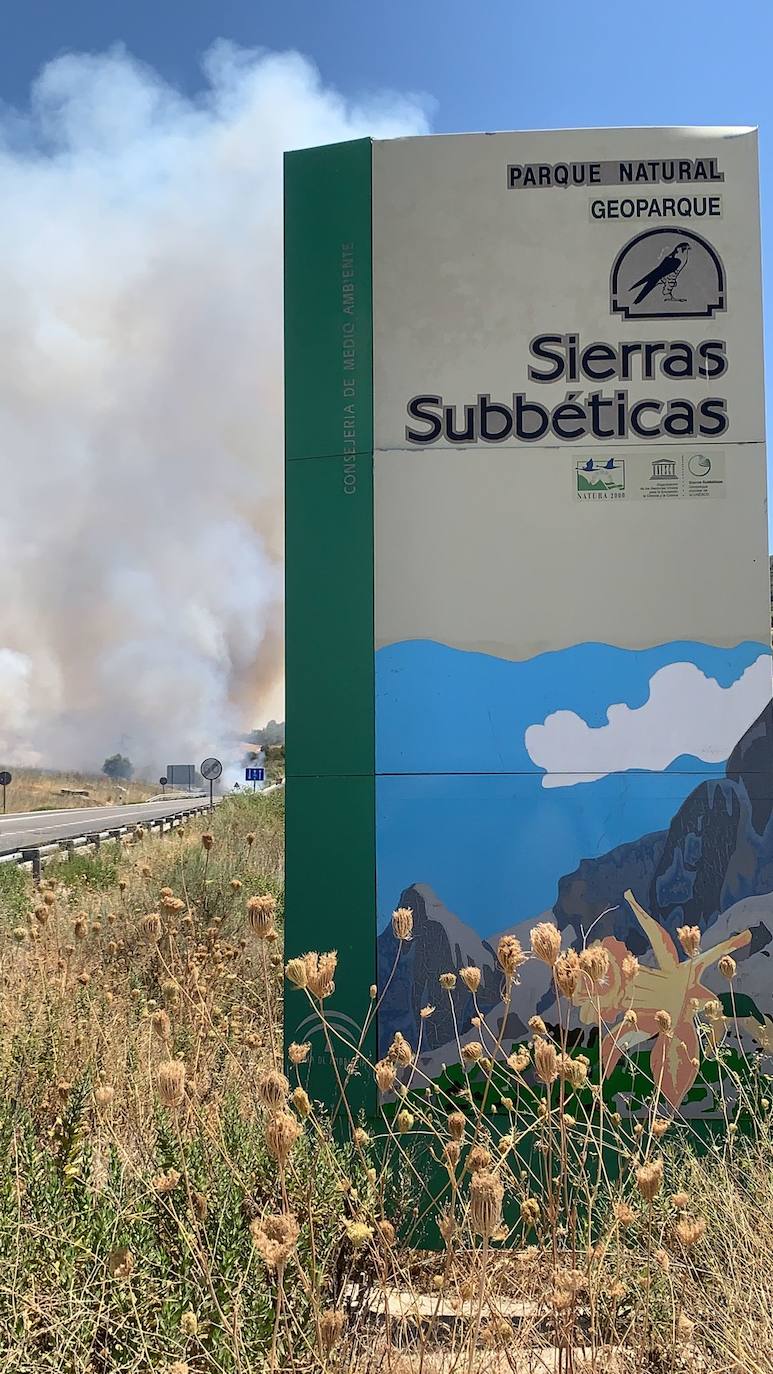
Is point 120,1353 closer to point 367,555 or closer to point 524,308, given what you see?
point 367,555

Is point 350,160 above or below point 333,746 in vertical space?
above

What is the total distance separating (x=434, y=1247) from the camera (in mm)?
4238

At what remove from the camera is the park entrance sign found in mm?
4559

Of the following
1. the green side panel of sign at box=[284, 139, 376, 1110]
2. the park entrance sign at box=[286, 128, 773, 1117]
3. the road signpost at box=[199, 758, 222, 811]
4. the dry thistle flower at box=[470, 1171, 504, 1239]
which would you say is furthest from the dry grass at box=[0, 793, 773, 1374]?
the road signpost at box=[199, 758, 222, 811]

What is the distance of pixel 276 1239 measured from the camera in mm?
2027

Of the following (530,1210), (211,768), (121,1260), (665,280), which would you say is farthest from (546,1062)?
(211,768)

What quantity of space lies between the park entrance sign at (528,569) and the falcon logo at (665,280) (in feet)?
0.04

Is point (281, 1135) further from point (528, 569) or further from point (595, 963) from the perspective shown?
point (528, 569)

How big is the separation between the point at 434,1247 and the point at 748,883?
1968 millimetres

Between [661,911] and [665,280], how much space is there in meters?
2.76

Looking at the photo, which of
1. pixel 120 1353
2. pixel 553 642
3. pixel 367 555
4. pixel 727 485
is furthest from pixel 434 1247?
pixel 727 485

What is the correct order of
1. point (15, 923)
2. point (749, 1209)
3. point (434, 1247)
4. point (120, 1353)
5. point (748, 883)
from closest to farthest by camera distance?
point (120, 1353) → point (749, 1209) → point (434, 1247) → point (748, 883) → point (15, 923)

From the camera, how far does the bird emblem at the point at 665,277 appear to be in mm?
4715

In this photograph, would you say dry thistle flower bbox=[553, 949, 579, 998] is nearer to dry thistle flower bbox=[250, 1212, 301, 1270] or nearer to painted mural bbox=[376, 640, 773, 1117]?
dry thistle flower bbox=[250, 1212, 301, 1270]
